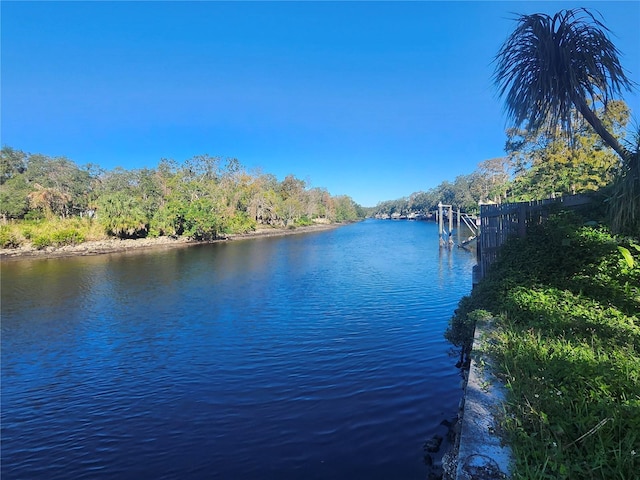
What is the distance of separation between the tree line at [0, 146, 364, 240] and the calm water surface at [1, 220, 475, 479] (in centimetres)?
3096

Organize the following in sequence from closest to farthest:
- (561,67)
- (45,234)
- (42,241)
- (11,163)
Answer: (561,67) < (42,241) < (45,234) < (11,163)

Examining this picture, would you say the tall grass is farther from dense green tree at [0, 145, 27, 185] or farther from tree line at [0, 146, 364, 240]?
dense green tree at [0, 145, 27, 185]

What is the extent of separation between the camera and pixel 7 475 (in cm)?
479

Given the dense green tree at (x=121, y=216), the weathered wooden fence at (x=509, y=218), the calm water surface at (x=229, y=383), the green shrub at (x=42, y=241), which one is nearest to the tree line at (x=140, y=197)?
the dense green tree at (x=121, y=216)

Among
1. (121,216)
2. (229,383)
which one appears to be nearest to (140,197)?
(121,216)

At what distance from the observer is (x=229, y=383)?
7027 millimetres

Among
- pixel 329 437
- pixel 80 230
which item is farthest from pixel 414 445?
pixel 80 230

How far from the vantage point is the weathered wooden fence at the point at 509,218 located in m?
7.55

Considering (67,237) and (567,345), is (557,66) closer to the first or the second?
(567,345)

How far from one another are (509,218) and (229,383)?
6766 mm

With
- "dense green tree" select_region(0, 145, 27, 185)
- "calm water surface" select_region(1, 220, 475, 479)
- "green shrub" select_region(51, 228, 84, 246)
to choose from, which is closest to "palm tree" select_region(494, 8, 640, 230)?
"calm water surface" select_region(1, 220, 475, 479)

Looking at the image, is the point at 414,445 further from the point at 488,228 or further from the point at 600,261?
the point at 488,228

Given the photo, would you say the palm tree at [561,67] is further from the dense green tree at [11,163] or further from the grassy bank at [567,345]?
the dense green tree at [11,163]

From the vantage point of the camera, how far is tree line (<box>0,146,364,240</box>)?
42625mm
